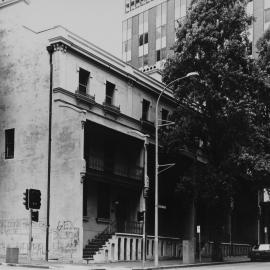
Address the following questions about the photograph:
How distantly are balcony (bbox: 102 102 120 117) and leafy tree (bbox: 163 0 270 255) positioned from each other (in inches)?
139

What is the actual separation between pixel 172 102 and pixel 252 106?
8396 mm

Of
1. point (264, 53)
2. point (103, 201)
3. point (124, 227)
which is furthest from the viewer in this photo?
point (264, 53)

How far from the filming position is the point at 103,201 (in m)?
36.2

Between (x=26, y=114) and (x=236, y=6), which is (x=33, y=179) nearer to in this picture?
(x=26, y=114)

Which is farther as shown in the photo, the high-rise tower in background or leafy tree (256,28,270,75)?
the high-rise tower in background

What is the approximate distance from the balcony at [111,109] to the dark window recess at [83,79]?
5.26 ft

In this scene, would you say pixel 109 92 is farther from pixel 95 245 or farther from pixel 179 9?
pixel 179 9

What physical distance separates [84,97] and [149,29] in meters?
41.5

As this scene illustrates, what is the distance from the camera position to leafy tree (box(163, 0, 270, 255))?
3531 centimetres

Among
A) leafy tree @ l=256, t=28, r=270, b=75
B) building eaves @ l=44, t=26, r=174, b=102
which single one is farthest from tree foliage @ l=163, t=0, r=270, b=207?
building eaves @ l=44, t=26, r=174, b=102

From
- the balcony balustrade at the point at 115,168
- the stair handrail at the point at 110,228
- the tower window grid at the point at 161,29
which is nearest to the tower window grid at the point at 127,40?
the tower window grid at the point at 161,29

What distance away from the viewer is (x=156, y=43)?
7169 centimetres

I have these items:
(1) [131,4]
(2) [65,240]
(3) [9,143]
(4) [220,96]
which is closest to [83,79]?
(3) [9,143]

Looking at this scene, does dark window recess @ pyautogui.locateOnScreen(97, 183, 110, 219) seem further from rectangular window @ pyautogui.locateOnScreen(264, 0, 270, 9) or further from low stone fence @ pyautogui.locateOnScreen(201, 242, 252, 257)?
rectangular window @ pyautogui.locateOnScreen(264, 0, 270, 9)
